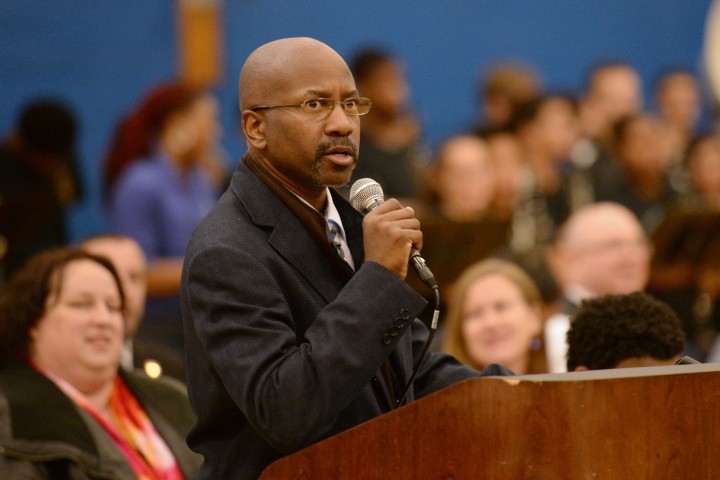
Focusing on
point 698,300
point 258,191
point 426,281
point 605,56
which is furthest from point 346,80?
point 605,56

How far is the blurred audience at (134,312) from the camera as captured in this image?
4.05 metres

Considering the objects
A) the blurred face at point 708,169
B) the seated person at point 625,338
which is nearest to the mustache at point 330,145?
the seated person at point 625,338

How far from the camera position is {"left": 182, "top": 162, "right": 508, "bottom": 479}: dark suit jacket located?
5.77 ft

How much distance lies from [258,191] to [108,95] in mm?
6285

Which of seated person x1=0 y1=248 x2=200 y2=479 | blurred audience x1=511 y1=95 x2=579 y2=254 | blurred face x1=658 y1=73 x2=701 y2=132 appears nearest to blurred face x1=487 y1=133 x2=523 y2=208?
blurred audience x1=511 y1=95 x2=579 y2=254

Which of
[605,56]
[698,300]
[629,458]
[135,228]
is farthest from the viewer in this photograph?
[605,56]

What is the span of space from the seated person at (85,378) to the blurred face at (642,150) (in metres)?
4.65

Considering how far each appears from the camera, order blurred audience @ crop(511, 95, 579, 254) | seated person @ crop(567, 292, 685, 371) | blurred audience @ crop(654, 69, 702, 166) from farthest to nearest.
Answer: blurred audience @ crop(654, 69, 702, 166) < blurred audience @ crop(511, 95, 579, 254) < seated person @ crop(567, 292, 685, 371)

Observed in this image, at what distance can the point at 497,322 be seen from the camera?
3.97m

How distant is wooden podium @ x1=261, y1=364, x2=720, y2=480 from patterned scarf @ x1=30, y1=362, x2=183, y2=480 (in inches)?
61.9

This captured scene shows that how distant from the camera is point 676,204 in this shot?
757cm

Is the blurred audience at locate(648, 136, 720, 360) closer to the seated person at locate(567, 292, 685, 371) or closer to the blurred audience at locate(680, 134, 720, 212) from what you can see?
the blurred audience at locate(680, 134, 720, 212)

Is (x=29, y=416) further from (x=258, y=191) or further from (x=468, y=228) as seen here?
(x=468, y=228)

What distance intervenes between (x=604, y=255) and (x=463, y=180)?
1.60 m
